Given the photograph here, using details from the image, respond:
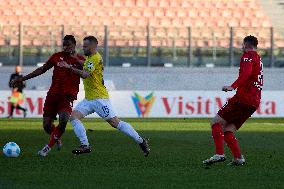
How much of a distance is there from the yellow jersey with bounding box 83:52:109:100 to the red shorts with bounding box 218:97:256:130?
2.33m

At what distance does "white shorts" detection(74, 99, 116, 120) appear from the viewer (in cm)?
1457

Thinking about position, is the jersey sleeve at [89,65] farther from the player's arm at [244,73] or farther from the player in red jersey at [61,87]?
the player's arm at [244,73]

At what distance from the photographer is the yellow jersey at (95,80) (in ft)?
47.3

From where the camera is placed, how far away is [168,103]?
35.4 meters

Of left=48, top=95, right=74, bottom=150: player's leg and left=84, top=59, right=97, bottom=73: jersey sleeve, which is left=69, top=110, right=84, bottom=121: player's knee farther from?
left=84, top=59, right=97, bottom=73: jersey sleeve

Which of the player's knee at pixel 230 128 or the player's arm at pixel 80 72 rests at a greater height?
the player's arm at pixel 80 72

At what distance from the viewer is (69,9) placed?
43500 millimetres

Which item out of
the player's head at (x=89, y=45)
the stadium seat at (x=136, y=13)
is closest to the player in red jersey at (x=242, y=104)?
the player's head at (x=89, y=45)

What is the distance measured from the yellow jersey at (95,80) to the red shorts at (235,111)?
2331mm

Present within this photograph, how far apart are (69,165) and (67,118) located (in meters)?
2.79

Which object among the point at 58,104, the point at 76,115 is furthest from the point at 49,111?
the point at 76,115

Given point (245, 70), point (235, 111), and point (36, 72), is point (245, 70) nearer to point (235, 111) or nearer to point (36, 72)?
point (235, 111)

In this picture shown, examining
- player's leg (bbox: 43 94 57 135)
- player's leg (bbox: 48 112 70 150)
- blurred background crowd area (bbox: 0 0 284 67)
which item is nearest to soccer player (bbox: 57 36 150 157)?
player's leg (bbox: 48 112 70 150)

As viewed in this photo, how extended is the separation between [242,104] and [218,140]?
617 mm
